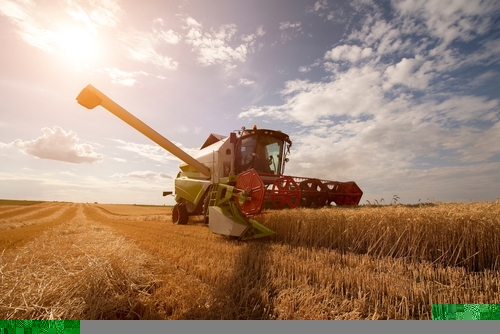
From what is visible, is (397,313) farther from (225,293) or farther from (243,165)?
(243,165)

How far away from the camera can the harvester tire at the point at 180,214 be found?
991cm

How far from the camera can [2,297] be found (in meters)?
1.89

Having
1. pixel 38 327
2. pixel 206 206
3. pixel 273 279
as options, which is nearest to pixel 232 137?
pixel 206 206

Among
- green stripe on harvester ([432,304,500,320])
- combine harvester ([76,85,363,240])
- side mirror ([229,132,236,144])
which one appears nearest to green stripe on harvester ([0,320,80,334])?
green stripe on harvester ([432,304,500,320])

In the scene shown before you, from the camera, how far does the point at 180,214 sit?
9.98 m

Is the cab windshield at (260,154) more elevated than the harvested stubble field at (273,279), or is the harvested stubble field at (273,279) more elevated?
the cab windshield at (260,154)

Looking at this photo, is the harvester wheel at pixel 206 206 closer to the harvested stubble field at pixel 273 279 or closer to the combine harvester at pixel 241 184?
the combine harvester at pixel 241 184

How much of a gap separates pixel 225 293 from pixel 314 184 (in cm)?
551

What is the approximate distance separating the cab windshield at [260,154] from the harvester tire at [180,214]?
3.56 meters

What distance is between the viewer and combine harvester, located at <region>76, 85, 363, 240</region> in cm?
545

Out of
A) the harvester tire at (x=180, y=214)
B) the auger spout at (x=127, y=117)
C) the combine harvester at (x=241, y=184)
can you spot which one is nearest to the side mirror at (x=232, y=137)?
the combine harvester at (x=241, y=184)

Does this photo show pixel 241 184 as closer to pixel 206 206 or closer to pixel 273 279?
pixel 206 206

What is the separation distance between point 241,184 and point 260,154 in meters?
2.30

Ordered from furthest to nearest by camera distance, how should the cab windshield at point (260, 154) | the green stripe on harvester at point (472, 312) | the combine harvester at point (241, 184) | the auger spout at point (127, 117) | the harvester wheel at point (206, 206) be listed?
the cab windshield at point (260, 154) → the harvester wheel at point (206, 206) → the auger spout at point (127, 117) → the combine harvester at point (241, 184) → the green stripe on harvester at point (472, 312)
